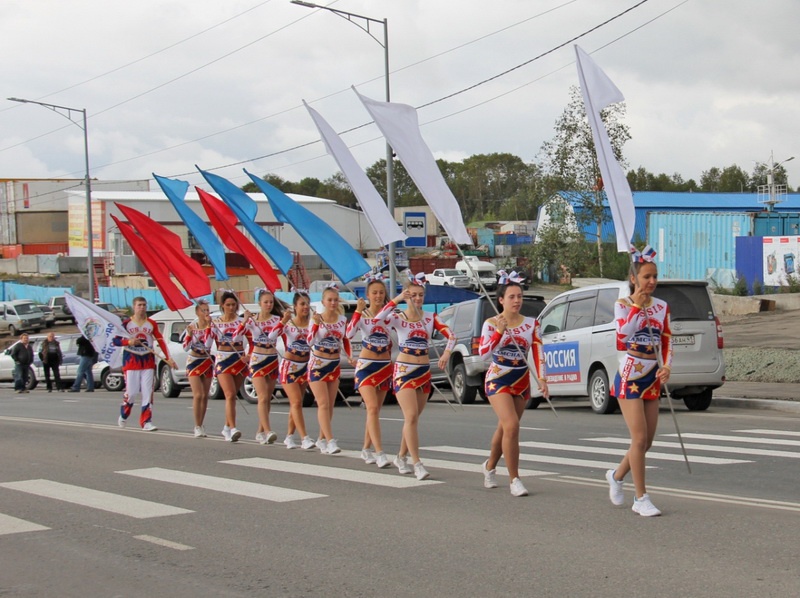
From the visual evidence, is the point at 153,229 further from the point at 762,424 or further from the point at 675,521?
the point at 675,521

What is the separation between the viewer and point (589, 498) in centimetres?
830

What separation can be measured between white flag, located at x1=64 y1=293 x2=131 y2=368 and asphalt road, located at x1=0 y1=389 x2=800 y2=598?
7.82 feet

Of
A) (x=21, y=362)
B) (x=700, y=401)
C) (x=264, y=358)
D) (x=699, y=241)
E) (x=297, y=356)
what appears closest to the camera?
(x=297, y=356)

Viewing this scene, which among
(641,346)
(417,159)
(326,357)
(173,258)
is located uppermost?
(417,159)

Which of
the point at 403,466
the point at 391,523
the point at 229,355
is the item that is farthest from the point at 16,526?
the point at 229,355

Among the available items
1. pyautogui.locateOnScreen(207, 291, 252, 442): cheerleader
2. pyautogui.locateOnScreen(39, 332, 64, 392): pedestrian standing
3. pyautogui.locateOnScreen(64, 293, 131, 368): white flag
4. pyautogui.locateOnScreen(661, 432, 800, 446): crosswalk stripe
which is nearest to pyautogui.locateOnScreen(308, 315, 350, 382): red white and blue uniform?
pyautogui.locateOnScreen(207, 291, 252, 442): cheerleader

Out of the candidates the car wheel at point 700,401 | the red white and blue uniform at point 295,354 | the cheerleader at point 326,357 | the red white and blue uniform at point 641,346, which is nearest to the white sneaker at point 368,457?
the cheerleader at point 326,357

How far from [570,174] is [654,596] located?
41.0m

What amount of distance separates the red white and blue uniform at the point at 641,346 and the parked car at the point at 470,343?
1124 centimetres

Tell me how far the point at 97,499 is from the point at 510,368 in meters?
3.64

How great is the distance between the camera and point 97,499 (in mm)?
8891

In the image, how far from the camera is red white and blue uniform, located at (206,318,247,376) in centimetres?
1318

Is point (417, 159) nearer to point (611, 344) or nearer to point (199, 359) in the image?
point (199, 359)

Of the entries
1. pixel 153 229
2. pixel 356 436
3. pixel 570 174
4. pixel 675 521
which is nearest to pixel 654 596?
pixel 675 521
